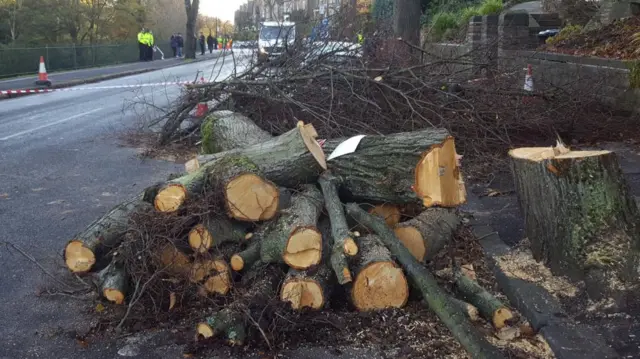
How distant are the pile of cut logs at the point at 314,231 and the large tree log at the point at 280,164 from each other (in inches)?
0.4

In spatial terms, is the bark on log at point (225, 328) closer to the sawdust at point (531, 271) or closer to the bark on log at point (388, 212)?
the bark on log at point (388, 212)

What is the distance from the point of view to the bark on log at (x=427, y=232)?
4.65 m

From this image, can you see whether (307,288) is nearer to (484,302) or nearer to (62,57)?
(484,302)

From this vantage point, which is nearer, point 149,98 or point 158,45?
point 149,98

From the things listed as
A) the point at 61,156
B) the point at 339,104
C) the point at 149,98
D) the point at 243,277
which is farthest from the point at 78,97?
the point at 243,277

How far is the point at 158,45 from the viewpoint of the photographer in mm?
46406

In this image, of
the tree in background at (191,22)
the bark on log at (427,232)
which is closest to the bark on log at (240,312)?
the bark on log at (427,232)

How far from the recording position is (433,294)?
387 centimetres

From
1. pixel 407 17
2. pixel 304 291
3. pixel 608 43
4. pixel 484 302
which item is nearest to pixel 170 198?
pixel 304 291

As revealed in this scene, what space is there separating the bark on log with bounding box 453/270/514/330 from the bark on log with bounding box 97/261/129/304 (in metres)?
2.24

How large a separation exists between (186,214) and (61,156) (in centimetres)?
615

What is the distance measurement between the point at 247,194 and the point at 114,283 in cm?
108

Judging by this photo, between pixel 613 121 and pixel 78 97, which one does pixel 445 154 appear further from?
pixel 78 97

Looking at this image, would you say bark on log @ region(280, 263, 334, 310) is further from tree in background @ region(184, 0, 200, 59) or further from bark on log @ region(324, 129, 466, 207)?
tree in background @ region(184, 0, 200, 59)
